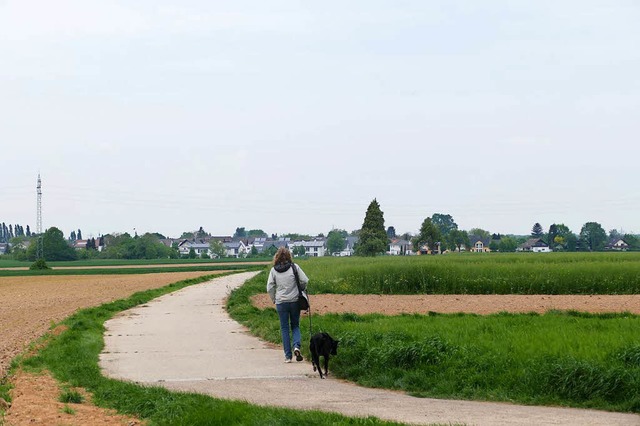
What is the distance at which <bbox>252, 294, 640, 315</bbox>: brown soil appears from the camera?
89.8 feet

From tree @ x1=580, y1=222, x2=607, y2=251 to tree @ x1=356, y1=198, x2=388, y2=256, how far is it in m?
77.0

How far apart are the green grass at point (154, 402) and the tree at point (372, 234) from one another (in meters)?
109

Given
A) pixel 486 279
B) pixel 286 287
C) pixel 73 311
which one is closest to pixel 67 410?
pixel 286 287

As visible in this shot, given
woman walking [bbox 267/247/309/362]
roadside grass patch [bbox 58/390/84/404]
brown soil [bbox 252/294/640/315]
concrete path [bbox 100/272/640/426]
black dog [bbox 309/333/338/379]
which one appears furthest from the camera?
brown soil [bbox 252/294/640/315]

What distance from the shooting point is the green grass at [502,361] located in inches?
436

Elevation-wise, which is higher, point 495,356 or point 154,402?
point 495,356

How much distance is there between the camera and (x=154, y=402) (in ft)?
36.4

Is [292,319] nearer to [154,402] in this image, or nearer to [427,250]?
[154,402]

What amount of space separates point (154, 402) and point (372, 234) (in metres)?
117

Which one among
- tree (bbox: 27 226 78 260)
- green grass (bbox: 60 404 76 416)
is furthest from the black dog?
tree (bbox: 27 226 78 260)

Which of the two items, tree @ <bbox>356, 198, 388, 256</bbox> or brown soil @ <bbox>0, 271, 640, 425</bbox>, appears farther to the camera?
tree @ <bbox>356, 198, 388, 256</bbox>

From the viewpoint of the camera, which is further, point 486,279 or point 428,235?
point 428,235

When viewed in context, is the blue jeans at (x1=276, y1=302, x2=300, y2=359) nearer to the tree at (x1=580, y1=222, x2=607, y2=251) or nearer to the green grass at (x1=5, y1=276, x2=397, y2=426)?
the green grass at (x1=5, y1=276, x2=397, y2=426)

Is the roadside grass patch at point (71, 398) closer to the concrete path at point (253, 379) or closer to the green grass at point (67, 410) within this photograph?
the green grass at point (67, 410)
